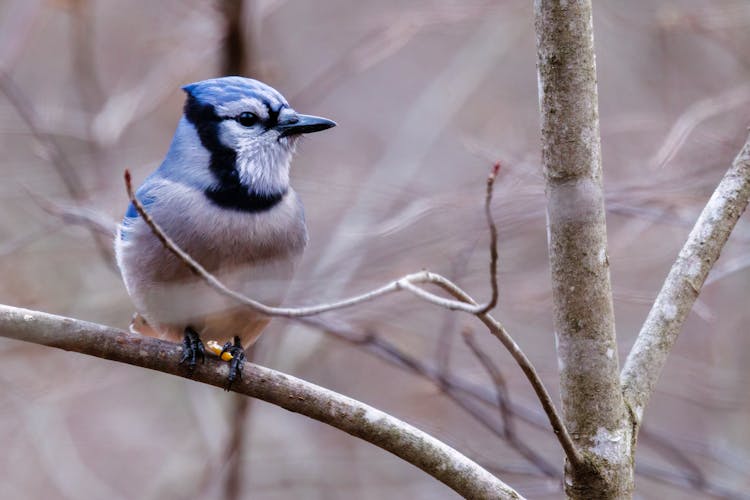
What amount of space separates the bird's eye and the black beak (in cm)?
8

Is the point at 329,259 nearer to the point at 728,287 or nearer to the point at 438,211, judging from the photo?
the point at 438,211

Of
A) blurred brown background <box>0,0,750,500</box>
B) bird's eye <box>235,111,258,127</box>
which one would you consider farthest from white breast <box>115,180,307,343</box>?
bird's eye <box>235,111,258,127</box>

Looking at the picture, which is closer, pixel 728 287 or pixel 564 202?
pixel 564 202

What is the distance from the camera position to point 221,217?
2.81m

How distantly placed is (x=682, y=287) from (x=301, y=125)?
138 centimetres

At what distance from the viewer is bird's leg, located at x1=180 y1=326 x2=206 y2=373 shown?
238 centimetres

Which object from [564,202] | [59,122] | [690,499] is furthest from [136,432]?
[564,202]

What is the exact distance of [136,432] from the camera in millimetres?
5812

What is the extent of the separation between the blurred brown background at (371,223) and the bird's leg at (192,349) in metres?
0.30

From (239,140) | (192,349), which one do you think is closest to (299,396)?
(192,349)

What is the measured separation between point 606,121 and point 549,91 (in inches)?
117

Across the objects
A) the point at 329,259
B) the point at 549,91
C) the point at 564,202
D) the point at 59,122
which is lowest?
the point at 59,122

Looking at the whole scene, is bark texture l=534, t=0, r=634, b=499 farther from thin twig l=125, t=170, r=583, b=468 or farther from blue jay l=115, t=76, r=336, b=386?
blue jay l=115, t=76, r=336, b=386

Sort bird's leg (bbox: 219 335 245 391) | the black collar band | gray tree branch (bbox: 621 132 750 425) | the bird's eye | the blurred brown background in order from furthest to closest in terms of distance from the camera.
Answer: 1. the blurred brown background
2. the bird's eye
3. the black collar band
4. bird's leg (bbox: 219 335 245 391)
5. gray tree branch (bbox: 621 132 750 425)
